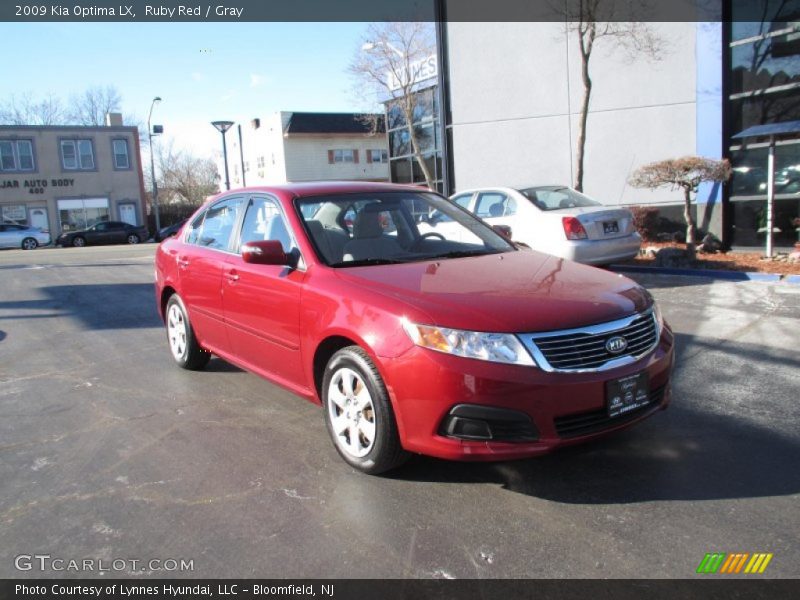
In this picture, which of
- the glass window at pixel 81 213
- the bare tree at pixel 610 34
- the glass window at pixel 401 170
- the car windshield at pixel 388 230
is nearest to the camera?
the car windshield at pixel 388 230

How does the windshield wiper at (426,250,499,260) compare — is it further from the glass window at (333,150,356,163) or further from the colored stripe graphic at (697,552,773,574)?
the glass window at (333,150,356,163)

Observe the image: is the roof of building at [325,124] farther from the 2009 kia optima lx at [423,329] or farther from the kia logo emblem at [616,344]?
the kia logo emblem at [616,344]

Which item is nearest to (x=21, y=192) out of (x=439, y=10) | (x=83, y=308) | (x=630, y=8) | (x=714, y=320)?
(x=439, y=10)

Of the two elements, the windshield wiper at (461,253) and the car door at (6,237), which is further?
the car door at (6,237)

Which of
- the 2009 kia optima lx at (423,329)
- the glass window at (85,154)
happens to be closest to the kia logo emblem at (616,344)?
the 2009 kia optima lx at (423,329)

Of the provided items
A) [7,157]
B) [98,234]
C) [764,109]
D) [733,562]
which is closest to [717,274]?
[764,109]

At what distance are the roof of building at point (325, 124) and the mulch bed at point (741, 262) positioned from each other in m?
38.0

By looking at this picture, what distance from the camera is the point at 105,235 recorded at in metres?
36.2

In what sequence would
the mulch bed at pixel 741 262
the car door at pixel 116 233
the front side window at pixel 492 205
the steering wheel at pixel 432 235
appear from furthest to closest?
the car door at pixel 116 233 → the front side window at pixel 492 205 → the mulch bed at pixel 741 262 → the steering wheel at pixel 432 235

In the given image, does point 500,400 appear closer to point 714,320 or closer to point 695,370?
point 695,370

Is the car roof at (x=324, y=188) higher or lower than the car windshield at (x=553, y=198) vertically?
higher

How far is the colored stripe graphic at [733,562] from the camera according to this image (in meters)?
2.62
